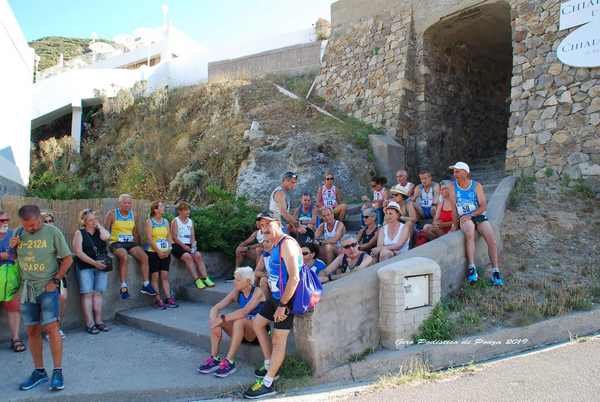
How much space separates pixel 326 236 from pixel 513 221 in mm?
2842

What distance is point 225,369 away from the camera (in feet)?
14.3

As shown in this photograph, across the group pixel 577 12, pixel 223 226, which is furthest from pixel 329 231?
pixel 577 12

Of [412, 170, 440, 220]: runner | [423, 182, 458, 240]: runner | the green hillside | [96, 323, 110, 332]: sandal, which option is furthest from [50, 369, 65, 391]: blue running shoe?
the green hillside

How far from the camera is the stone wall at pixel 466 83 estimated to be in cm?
852

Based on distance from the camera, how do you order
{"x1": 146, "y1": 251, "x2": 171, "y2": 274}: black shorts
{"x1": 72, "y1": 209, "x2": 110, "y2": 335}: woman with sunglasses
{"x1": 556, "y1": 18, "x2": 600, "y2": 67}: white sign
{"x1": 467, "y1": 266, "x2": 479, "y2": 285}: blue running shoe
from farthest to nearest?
1. {"x1": 556, "y1": 18, "x2": 600, "y2": 67}: white sign
2. {"x1": 146, "y1": 251, "x2": 171, "y2": 274}: black shorts
3. {"x1": 72, "y1": 209, "x2": 110, "y2": 335}: woman with sunglasses
4. {"x1": 467, "y1": 266, "x2": 479, "y2": 285}: blue running shoe

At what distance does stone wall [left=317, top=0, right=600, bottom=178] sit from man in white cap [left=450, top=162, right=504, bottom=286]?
11.0 feet

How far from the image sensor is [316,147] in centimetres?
1101

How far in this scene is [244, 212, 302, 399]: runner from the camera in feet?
13.4

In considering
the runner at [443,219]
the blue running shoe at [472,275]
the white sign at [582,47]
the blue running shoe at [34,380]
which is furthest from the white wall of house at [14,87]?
the white sign at [582,47]

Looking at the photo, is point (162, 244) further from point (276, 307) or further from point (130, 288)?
point (276, 307)

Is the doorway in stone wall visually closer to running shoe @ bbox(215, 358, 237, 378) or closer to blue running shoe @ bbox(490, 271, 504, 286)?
blue running shoe @ bbox(490, 271, 504, 286)

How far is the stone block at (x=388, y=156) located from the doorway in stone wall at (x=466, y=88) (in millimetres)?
729

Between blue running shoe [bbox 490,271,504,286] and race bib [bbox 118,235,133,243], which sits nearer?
blue running shoe [bbox 490,271,504,286]

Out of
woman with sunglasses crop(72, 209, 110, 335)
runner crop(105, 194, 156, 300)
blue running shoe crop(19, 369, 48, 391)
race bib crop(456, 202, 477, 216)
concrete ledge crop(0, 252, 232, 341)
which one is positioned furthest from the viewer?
runner crop(105, 194, 156, 300)
